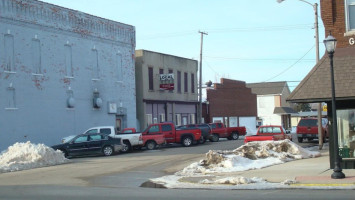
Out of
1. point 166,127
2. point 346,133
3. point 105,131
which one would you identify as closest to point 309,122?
point 166,127

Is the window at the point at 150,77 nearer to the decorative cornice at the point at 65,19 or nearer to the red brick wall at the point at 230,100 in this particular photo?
the decorative cornice at the point at 65,19

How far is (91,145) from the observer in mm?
27984

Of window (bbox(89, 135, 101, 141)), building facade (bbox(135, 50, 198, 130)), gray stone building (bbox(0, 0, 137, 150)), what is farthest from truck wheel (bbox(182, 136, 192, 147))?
building facade (bbox(135, 50, 198, 130))

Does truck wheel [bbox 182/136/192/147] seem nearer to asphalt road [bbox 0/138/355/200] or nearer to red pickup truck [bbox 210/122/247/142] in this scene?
red pickup truck [bbox 210/122/247/142]

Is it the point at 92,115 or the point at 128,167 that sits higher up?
the point at 92,115

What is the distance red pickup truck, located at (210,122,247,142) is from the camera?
40.1m

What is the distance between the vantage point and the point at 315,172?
54.1 feet

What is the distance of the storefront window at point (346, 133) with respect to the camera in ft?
55.5

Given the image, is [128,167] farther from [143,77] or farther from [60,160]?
[143,77]

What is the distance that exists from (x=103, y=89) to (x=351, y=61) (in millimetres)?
24743

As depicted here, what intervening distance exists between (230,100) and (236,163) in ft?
131

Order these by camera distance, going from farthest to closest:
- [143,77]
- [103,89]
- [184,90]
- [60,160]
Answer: [184,90]
[143,77]
[103,89]
[60,160]

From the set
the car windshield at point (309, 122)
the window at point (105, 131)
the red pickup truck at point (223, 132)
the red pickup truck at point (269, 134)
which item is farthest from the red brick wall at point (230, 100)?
the red pickup truck at point (269, 134)

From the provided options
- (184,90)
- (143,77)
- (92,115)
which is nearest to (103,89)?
(92,115)
